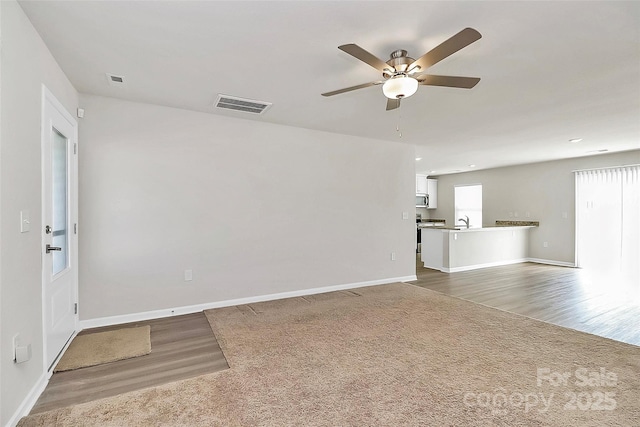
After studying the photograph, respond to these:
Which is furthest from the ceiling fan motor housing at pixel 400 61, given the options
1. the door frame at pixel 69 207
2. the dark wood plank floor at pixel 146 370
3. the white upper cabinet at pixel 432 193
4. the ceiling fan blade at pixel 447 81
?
the white upper cabinet at pixel 432 193

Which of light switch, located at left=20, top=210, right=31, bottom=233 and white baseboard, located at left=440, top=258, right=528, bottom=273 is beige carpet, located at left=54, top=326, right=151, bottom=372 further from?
white baseboard, located at left=440, top=258, right=528, bottom=273

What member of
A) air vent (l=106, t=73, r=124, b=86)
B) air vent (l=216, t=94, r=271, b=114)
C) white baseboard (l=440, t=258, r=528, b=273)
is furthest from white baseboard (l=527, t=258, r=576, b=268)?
air vent (l=106, t=73, r=124, b=86)

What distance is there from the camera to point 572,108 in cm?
356

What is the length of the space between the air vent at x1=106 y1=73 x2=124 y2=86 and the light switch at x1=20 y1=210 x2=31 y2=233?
59.0 inches

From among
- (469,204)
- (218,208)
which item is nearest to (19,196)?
(218,208)

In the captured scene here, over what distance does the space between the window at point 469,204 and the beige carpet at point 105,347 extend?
864 cm

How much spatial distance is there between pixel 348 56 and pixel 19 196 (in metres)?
2.37

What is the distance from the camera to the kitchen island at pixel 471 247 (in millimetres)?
6289

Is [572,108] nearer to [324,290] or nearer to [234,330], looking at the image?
[324,290]

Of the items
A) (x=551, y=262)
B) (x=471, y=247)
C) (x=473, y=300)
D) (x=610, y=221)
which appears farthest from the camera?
(x=551, y=262)

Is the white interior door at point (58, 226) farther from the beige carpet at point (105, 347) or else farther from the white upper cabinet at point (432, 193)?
the white upper cabinet at point (432, 193)

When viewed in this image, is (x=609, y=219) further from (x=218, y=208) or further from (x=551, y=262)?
(x=218, y=208)

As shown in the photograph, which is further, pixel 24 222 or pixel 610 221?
pixel 610 221

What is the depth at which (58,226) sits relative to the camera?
8.79 ft
